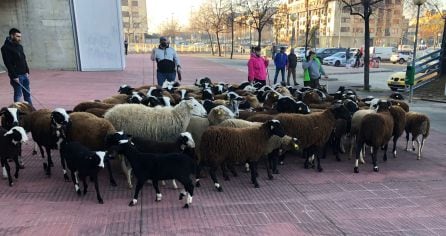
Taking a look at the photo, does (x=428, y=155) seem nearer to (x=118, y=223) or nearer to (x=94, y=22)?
(x=118, y=223)

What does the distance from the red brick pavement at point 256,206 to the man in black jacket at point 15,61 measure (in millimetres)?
3348

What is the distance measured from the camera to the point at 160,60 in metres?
10.9

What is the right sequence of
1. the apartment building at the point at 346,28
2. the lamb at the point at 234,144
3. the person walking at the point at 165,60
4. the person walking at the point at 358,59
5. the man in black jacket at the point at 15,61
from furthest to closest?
the apartment building at the point at 346,28
the person walking at the point at 358,59
the person walking at the point at 165,60
the man in black jacket at the point at 15,61
the lamb at the point at 234,144

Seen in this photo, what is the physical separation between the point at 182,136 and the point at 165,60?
5.88 metres

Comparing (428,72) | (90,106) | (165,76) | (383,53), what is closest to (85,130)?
(90,106)

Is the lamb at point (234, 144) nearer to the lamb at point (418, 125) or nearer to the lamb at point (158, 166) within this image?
the lamb at point (158, 166)

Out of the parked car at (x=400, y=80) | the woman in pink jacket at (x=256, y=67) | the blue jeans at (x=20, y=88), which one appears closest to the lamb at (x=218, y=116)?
the blue jeans at (x=20, y=88)

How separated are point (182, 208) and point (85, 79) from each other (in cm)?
1721

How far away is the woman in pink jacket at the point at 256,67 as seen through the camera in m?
13.1

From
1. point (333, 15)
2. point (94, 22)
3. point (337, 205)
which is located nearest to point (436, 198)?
point (337, 205)

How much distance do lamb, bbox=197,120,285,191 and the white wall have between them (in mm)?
21414

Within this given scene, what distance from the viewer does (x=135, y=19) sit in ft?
366

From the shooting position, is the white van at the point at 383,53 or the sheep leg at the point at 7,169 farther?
the white van at the point at 383,53

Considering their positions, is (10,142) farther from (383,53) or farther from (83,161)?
(383,53)
